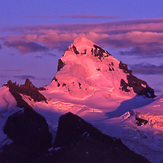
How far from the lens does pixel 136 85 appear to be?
138 m

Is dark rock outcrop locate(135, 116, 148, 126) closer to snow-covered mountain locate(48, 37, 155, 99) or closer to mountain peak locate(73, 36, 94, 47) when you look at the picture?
snow-covered mountain locate(48, 37, 155, 99)

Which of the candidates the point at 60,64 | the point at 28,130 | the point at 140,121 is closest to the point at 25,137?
the point at 28,130

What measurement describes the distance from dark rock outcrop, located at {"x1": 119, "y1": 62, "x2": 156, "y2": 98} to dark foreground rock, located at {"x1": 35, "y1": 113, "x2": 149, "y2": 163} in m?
65.3

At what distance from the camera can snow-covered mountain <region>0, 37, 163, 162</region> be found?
79.4 m

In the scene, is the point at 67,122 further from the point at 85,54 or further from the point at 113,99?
the point at 85,54

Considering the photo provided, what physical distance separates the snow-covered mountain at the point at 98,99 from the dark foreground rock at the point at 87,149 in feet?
24.8

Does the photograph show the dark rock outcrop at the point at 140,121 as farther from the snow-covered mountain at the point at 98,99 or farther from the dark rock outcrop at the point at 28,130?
the dark rock outcrop at the point at 28,130

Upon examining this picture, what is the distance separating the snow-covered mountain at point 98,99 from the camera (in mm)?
79438

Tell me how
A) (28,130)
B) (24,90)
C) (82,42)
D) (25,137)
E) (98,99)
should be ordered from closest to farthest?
(25,137), (28,130), (24,90), (98,99), (82,42)

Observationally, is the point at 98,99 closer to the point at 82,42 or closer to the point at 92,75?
the point at 92,75

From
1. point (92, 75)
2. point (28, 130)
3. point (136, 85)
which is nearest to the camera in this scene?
point (28, 130)

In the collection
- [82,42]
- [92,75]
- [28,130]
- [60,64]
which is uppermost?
[82,42]

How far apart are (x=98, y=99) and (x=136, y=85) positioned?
18.0 m

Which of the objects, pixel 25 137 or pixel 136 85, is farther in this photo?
pixel 136 85
